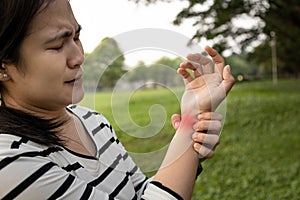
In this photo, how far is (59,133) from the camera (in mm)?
1157

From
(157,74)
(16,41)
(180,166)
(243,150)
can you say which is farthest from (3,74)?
(243,150)

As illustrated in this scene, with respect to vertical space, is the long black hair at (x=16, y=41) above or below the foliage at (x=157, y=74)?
above

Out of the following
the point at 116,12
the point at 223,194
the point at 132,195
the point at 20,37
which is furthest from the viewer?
the point at 223,194

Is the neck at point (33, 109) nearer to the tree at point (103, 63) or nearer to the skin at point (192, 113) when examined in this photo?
the tree at point (103, 63)

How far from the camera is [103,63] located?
1091 millimetres

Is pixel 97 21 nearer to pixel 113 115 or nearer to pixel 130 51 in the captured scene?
pixel 130 51

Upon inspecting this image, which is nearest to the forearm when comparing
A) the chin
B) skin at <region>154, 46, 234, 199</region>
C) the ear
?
skin at <region>154, 46, 234, 199</region>

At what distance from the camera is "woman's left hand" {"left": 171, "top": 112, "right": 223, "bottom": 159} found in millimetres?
1089

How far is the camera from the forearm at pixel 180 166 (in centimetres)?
109

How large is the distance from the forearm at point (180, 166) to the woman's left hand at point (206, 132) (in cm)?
2

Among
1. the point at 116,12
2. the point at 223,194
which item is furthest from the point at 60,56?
the point at 223,194

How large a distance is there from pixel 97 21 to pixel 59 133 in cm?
30

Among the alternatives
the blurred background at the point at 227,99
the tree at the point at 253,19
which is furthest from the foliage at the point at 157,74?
the tree at the point at 253,19

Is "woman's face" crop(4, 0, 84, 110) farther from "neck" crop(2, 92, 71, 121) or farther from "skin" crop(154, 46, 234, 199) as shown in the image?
"skin" crop(154, 46, 234, 199)
